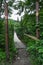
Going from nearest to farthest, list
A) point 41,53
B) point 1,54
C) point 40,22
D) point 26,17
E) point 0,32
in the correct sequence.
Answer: point 41,53 → point 40,22 → point 1,54 → point 0,32 → point 26,17

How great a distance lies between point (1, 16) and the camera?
26.2 feet

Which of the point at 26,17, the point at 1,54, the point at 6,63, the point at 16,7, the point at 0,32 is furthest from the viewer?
the point at 16,7

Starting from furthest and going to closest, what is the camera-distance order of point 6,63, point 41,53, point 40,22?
point 6,63 → point 40,22 → point 41,53

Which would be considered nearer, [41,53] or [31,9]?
[41,53]

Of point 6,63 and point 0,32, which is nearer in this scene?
point 6,63

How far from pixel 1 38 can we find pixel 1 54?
2.25ft

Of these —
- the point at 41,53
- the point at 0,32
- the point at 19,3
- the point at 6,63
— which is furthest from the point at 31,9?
the point at 41,53

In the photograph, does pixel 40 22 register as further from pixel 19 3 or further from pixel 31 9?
pixel 19 3

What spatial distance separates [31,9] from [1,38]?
66.9 inches

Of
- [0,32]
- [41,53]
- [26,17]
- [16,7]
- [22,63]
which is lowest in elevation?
[22,63]

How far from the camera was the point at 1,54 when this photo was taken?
19.7 feet

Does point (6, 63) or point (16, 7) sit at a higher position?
point (16, 7)

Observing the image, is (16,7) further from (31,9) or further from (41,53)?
(41,53)

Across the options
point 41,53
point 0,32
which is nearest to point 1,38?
point 0,32
